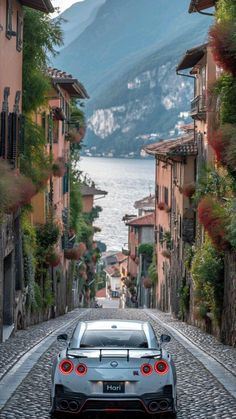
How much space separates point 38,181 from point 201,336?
742cm

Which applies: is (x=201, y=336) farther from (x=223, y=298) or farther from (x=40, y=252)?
(x=40, y=252)

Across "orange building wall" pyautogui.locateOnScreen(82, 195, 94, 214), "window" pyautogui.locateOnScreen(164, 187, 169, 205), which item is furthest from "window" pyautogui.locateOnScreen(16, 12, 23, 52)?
"orange building wall" pyautogui.locateOnScreen(82, 195, 94, 214)

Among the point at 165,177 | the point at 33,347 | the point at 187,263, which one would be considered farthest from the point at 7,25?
the point at 165,177

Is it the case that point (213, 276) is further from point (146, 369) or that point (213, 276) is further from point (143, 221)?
point (143, 221)

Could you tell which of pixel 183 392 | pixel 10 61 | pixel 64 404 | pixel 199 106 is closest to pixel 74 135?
pixel 199 106

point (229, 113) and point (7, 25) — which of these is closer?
point (229, 113)

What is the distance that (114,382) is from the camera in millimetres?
11914

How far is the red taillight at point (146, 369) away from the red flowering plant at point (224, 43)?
31.0 ft

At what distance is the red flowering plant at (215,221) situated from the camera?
2314cm

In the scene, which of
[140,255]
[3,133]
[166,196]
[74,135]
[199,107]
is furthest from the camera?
[140,255]

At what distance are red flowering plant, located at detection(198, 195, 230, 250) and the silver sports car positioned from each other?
35.5 ft

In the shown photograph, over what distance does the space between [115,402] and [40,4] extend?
736 inches

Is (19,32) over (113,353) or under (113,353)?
over

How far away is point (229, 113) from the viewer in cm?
2205
